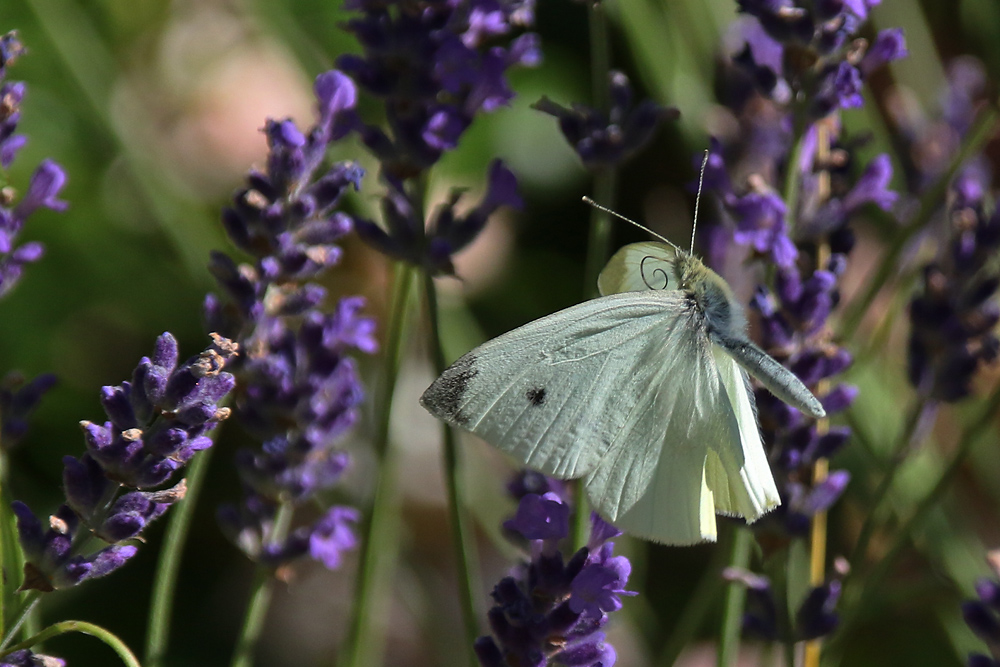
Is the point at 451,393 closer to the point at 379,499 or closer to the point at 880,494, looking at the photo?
the point at 379,499

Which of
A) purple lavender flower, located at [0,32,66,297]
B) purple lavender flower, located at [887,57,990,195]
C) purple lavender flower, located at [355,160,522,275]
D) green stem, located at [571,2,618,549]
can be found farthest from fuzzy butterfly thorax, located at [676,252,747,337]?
purple lavender flower, located at [0,32,66,297]

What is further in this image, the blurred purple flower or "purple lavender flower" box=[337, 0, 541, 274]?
"purple lavender flower" box=[337, 0, 541, 274]

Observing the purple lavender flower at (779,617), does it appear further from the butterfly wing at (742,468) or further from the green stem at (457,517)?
the green stem at (457,517)

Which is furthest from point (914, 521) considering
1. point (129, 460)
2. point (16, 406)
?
point (16, 406)

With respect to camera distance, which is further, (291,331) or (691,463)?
(291,331)

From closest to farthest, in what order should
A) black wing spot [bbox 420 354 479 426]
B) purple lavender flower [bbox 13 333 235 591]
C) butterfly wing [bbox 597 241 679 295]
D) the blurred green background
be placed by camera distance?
purple lavender flower [bbox 13 333 235 591], black wing spot [bbox 420 354 479 426], butterfly wing [bbox 597 241 679 295], the blurred green background

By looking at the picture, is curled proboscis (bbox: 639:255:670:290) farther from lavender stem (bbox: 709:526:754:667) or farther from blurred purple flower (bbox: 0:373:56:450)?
blurred purple flower (bbox: 0:373:56:450)

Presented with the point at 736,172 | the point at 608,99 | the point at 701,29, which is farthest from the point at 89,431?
the point at 701,29
